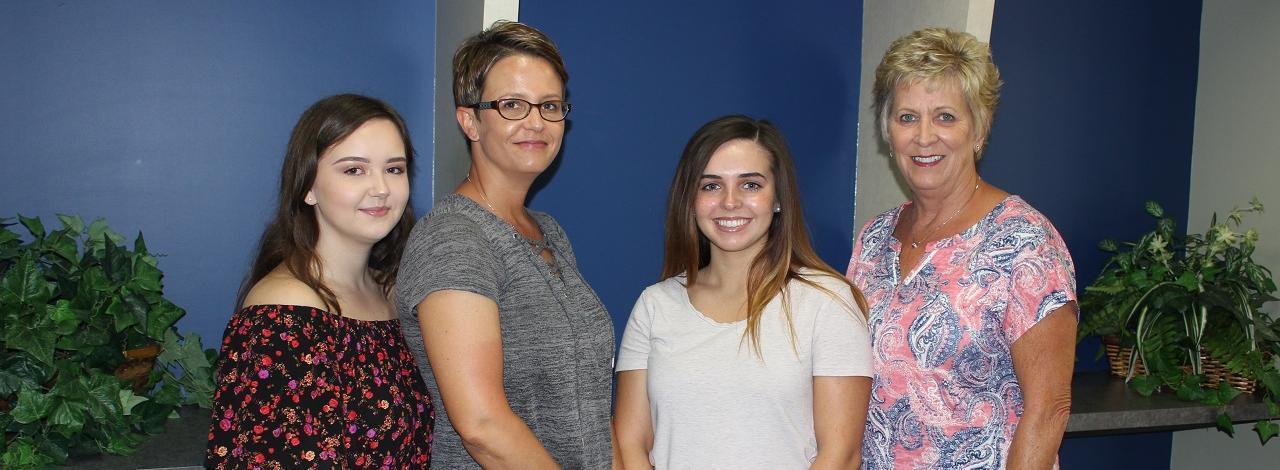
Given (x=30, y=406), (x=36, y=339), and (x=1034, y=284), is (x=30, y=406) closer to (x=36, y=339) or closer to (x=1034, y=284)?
(x=36, y=339)

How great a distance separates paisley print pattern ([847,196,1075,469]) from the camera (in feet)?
→ 5.82

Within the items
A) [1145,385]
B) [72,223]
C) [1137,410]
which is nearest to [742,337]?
[72,223]

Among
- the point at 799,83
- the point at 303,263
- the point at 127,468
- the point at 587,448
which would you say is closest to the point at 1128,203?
the point at 799,83

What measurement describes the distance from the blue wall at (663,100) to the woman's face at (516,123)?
832 mm

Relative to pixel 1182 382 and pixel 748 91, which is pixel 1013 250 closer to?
pixel 748 91

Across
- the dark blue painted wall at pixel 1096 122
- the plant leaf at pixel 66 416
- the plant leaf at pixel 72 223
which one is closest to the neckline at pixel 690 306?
the plant leaf at pixel 66 416

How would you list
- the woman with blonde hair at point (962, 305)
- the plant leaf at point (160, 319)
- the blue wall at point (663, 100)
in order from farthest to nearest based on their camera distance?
the blue wall at point (663, 100) < the plant leaf at point (160, 319) < the woman with blonde hair at point (962, 305)

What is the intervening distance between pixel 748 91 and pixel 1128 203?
1.59 meters

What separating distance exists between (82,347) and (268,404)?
825 mm

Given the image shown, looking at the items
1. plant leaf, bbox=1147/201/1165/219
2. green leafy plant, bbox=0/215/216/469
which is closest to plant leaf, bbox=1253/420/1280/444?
plant leaf, bbox=1147/201/1165/219

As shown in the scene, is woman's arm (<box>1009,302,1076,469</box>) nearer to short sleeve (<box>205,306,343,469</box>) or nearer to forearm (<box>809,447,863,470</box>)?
forearm (<box>809,447,863,470</box>)

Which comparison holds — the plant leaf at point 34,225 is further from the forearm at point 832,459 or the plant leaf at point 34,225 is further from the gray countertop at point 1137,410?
the gray countertop at point 1137,410

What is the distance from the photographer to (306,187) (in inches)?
66.2

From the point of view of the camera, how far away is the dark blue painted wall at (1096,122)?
10.5ft
